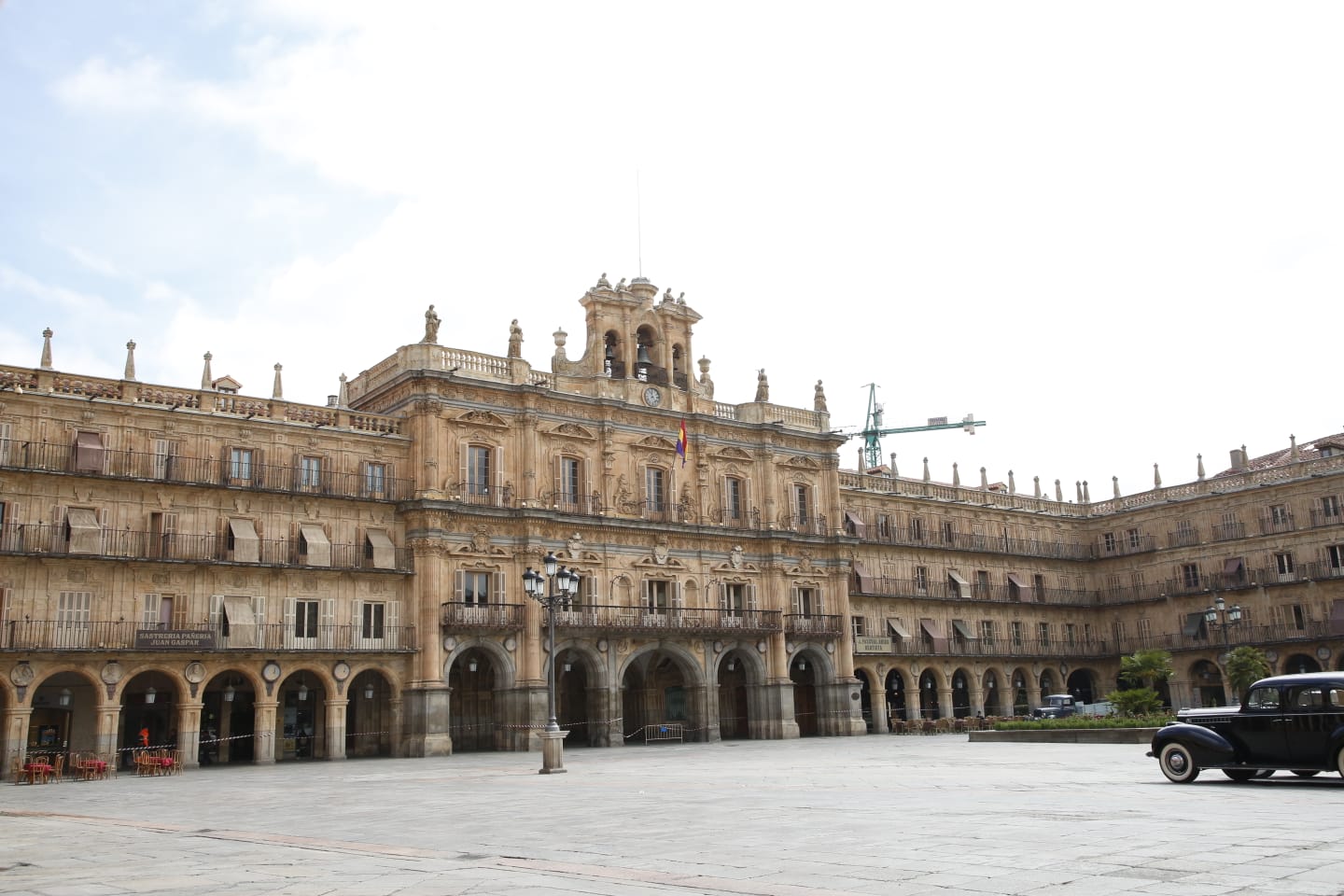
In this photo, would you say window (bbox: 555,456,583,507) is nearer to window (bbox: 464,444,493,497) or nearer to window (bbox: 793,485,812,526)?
window (bbox: 464,444,493,497)

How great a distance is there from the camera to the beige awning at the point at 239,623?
39.3m

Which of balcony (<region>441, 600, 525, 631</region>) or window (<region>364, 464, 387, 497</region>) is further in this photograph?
window (<region>364, 464, 387, 497</region>)

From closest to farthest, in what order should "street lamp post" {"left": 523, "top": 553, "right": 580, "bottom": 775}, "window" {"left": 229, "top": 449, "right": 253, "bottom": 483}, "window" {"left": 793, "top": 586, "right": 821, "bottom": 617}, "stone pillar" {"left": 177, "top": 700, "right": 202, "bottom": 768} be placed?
"street lamp post" {"left": 523, "top": 553, "right": 580, "bottom": 775} < "stone pillar" {"left": 177, "top": 700, "right": 202, "bottom": 768} < "window" {"left": 229, "top": 449, "right": 253, "bottom": 483} < "window" {"left": 793, "top": 586, "right": 821, "bottom": 617}

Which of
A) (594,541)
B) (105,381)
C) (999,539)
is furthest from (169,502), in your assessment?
(999,539)

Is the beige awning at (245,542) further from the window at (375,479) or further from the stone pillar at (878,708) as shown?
the stone pillar at (878,708)

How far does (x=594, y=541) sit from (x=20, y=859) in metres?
35.5

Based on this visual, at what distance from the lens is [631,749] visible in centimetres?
4319

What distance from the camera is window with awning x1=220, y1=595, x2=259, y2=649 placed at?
39.3m

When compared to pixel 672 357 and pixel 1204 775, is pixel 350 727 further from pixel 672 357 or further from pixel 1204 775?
pixel 1204 775

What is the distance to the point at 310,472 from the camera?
43062 mm

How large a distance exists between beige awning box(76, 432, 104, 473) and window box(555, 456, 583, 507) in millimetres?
16630

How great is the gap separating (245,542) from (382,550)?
4.91 meters

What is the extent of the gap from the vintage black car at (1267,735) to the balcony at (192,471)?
101 feet

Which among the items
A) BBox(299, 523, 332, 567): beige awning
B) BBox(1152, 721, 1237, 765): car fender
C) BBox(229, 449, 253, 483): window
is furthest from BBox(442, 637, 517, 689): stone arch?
BBox(1152, 721, 1237, 765): car fender
